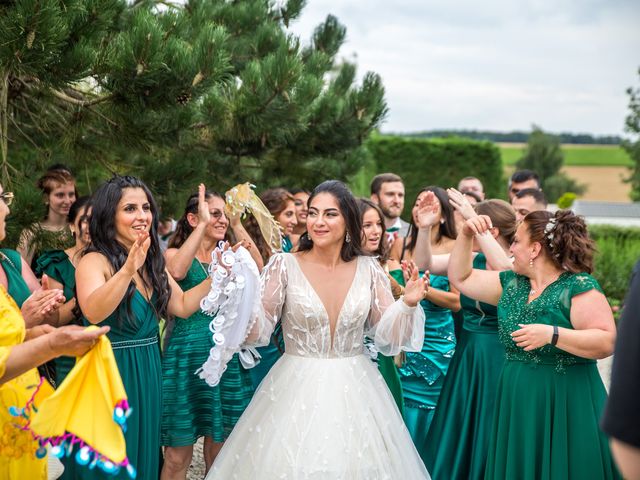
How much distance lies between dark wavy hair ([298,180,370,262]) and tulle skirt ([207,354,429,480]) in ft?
1.89

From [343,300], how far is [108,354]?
142 centimetres

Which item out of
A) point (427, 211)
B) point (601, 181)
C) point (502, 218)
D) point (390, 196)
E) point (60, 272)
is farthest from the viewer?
point (601, 181)

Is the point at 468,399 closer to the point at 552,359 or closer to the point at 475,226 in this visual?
the point at 552,359

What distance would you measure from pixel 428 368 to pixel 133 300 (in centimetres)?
239

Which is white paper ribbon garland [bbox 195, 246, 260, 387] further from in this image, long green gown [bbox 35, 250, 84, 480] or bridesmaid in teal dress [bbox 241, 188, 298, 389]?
bridesmaid in teal dress [bbox 241, 188, 298, 389]

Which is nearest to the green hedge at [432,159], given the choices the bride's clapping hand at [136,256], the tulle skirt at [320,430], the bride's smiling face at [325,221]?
the bride's smiling face at [325,221]

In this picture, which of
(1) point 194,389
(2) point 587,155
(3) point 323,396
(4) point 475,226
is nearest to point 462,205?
(4) point 475,226

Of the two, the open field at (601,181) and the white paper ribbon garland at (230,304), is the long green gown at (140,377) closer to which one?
the white paper ribbon garland at (230,304)

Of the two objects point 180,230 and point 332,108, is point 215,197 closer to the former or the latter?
point 180,230

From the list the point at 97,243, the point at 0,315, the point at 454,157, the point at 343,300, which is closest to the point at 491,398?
the point at 343,300

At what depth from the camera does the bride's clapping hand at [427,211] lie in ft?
15.5

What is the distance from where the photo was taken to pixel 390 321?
12.1ft

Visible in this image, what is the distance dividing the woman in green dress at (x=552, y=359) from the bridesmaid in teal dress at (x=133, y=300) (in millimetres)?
1584

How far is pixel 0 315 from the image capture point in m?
2.76
